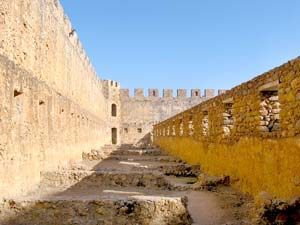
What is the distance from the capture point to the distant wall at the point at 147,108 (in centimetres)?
3803

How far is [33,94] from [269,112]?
486cm

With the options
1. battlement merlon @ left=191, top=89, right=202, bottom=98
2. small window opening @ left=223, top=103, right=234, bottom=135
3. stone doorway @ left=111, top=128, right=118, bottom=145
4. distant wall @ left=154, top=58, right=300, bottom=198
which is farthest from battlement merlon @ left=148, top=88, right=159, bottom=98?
small window opening @ left=223, top=103, right=234, bottom=135

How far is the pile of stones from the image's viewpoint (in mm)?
7230

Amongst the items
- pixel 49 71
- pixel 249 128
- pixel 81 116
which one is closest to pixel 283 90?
pixel 249 128

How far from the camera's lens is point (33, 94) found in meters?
8.13

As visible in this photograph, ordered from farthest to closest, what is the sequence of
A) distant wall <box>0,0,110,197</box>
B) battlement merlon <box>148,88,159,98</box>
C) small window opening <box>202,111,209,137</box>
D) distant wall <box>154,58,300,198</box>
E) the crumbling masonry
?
battlement merlon <box>148,88,159,98</box> → small window opening <box>202,111,209,137</box> → distant wall <box>0,0,110,197</box> → the crumbling masonry → distant wall <box>154,58,300,198</box>

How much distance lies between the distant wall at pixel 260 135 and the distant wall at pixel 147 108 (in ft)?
87.5

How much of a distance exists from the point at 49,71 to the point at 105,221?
18.3 feet

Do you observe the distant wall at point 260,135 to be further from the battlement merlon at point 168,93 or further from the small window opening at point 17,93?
the battlement merlon at point 168,93

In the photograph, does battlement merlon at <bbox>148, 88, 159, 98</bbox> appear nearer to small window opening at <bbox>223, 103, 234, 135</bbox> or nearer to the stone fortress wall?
the stone fortress wall

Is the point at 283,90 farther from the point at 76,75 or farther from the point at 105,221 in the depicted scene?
the point at 76,75

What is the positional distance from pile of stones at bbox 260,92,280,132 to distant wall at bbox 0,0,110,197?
4.62 metres

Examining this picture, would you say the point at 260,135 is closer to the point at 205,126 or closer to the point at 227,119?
the point at 227,119

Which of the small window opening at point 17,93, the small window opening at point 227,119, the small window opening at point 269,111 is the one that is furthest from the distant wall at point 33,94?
the small window opening at point 269,111
